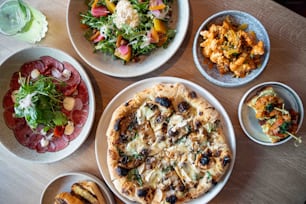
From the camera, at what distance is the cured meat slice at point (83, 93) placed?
2.77m

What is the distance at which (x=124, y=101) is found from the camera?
274 centimetres

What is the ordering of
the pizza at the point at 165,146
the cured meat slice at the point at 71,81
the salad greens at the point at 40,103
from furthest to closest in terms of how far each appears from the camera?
the cured meat slice at the point at 71,81, the salad greens at the point at 40,103, the pizza at the point at 165,146

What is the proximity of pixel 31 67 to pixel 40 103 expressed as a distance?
1.02 feet

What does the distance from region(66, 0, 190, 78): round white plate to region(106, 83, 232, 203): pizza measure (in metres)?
0.19

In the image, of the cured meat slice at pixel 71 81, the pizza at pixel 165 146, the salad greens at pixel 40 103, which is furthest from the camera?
the cured meat slice at pixel 71 81

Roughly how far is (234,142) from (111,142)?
734 mm

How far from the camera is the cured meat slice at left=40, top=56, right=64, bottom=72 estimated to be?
282cm

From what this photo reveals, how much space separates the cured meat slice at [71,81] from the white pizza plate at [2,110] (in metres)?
0.03

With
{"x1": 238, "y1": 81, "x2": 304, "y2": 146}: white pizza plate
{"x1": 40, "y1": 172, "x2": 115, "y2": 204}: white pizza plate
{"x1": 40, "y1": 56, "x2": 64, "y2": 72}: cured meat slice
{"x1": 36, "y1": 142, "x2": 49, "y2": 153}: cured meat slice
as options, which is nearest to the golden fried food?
{"x1": 238, "y1": 81, "x2": 304, "y2": 146}: white pizza plate

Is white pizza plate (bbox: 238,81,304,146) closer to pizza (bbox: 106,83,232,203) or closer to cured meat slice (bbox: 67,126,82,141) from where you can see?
pizza (bbox: 106,83,232,203)

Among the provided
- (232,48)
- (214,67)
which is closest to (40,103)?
(214,67)

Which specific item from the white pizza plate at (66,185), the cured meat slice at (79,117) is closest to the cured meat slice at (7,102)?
the cured meat slice at (79,117)

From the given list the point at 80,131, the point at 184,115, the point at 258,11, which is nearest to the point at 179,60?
the point at 184,115

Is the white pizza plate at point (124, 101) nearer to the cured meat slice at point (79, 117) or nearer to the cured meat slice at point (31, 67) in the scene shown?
the cured meat slice at point (79, 117)
